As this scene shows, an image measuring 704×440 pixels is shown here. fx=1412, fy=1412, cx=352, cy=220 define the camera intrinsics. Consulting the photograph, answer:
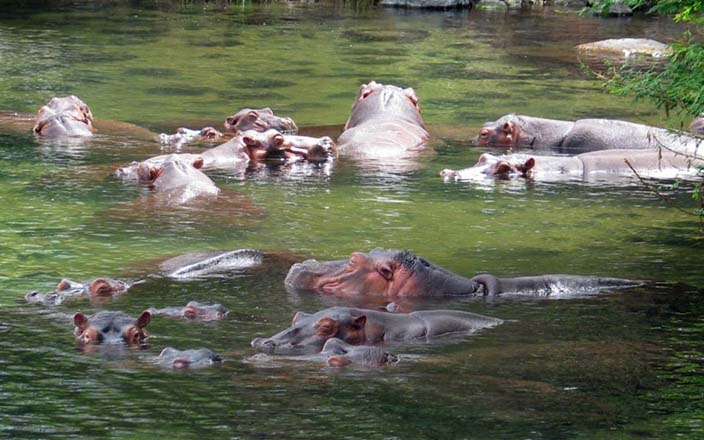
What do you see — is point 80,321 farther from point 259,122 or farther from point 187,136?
point 259,122

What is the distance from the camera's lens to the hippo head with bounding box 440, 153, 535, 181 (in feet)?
37.6

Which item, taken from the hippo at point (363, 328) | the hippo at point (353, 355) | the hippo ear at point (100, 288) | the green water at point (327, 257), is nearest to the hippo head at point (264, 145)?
the green water at point (327, 257)

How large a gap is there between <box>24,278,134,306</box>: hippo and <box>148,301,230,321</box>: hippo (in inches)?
18.3

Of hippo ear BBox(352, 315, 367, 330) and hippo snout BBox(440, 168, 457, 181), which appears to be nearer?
hippo ear BBox(352, 315, 367, 330)

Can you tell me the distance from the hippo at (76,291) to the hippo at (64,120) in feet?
18.9

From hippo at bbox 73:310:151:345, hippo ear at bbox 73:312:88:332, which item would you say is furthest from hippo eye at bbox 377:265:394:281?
hippo ear at bbox 73:312:88:332

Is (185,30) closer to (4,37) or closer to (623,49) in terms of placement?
(4,37)

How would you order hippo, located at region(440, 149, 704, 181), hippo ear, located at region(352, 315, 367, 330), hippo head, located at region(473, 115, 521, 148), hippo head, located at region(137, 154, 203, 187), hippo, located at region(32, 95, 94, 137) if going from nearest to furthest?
1. hippo ear, located at region(352, 315, 367, 330)
2. hippo head, located at region(137, 154, 203, 187)
3. hippo, located at region(440, 149, 704, 181)
4. hippo, located at region(32, 95, 94, 137)
5. hippo head, located at region(473, 115, 521, 148)

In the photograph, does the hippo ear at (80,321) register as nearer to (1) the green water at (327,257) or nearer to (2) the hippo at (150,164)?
(1) the green water at (327,257)

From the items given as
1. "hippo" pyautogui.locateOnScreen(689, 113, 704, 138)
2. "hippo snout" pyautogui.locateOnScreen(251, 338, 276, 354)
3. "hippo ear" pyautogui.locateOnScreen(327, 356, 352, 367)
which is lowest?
"hippo snout" pyautogui.locateOnScreen(251, 338, 276, 354)

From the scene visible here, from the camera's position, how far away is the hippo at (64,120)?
42.2 feet

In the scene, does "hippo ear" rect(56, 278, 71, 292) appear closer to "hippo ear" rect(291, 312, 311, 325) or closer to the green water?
the green water

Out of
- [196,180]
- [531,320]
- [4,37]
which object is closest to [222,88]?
[4,37]

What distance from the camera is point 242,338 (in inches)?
252
